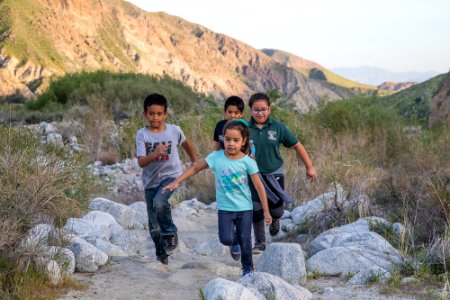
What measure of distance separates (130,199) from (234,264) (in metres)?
3.80

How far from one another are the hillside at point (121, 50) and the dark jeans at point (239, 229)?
54225mm

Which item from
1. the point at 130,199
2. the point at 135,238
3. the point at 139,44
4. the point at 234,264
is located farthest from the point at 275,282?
the point at 139,44

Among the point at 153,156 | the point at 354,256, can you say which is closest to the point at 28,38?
the point at 153,156

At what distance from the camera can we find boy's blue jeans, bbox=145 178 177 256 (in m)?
4.90

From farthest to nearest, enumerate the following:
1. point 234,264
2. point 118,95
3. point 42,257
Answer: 1. point 118,95
2. point 234,264
3. point 42,257

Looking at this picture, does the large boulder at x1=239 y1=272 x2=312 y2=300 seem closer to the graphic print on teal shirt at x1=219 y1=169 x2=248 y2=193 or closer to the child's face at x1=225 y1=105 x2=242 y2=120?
the graphic print on teal shirt at x1=219 y1=169 x2=248 y2=193

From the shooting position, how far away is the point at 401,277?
432cm

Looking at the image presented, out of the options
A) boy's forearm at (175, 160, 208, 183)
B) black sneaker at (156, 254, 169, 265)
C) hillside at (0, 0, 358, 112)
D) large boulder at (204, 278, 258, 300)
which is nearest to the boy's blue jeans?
black sneaker at (156, 254, 169, 265)

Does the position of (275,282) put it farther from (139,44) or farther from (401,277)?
(139,44)

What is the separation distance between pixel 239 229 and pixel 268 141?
1182 mm

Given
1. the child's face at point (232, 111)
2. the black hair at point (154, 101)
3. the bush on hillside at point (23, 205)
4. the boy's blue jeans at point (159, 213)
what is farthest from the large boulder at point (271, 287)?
the child's face at point (232, 111)

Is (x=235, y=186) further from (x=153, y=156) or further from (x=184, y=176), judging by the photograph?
(x=153, y=156)

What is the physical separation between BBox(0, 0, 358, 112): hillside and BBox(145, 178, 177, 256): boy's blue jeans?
175ft

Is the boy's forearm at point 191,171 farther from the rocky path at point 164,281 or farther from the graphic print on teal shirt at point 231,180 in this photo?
the rocky path at point 164,281
